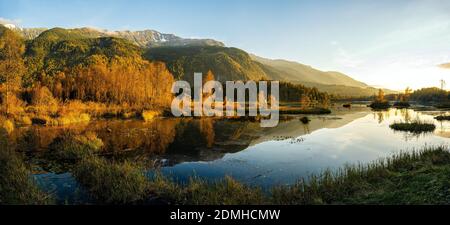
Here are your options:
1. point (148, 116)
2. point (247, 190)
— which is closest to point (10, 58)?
point (148, 116)

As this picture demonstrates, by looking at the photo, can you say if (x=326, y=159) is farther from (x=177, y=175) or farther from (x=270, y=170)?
(x=177, y=175)

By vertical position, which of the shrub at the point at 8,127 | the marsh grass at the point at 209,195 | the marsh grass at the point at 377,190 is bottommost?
the marsh grass at the point at 209,195

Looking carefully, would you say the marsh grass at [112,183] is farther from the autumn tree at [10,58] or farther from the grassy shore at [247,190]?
the autumn tree at [10,58]

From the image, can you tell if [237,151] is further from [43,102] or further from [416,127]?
[43,102]

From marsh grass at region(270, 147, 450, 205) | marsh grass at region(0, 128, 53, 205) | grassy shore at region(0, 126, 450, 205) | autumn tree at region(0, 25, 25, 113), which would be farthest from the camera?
autumn tree at region(0, 25, 25, 113)

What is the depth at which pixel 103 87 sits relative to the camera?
7444 cm

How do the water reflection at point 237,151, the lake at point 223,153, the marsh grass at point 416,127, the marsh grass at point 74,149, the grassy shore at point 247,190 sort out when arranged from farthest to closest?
the marsh grass at point 416,127, the marsh grass at point 74,149, the water reflection at point 237,151, the lake at point 223,153, the grassy shore at point 247,190

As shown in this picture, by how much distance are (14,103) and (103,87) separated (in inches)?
997

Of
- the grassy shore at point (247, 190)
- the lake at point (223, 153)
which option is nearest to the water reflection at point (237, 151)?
the lake at point (223, 153)

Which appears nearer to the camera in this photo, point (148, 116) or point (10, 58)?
point (10, 58)

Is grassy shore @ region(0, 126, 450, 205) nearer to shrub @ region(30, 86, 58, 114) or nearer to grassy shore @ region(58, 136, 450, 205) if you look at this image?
grassy shore @ region(58, 136, 450, 205)

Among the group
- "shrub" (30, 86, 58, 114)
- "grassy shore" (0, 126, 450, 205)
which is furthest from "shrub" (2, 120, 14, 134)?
"grassy shore" (0, 126, 450, 205)

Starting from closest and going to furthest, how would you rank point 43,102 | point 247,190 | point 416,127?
point 247,190 → point 416,127 → point 43,102
